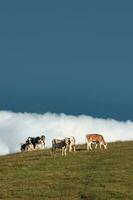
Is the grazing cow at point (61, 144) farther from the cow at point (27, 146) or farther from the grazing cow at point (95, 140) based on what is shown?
the cow at point (27, 146)

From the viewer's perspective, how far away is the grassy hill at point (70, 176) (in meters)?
45.4

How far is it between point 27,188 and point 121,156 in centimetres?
1547

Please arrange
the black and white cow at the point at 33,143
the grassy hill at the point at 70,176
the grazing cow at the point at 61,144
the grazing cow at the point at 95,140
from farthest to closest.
→ the black and white cow at the point at 33,143 < the grazing cow at the point at 95,140 < the grazing cow at the point at 61,144 < the grassy hill at the point at 70,176

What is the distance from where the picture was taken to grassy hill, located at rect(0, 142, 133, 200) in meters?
45.4

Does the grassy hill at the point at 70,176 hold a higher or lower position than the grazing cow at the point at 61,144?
lower

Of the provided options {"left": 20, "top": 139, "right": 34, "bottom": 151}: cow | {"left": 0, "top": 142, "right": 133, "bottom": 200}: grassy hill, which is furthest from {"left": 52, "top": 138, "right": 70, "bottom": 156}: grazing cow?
{"left": 20, "top": 139, "right": 34, "bottom": 151}: cow

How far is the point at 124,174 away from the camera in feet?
171

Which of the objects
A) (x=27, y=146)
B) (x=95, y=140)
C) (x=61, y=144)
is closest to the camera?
(x=61, y=144)

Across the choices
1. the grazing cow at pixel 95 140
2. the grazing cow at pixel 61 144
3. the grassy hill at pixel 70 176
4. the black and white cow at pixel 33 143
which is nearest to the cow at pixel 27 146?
the black and white cow at pixel 33 143

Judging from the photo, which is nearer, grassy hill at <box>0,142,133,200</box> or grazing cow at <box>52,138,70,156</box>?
grassy hill at <box>0,142,133,200</box>

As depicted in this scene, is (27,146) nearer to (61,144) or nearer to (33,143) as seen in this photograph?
(33,143)

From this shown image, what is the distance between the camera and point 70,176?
51812 millimetres

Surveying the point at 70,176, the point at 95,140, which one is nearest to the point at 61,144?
the point at 95,140

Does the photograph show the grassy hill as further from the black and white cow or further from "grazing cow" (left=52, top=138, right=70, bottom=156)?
the black and white cow
